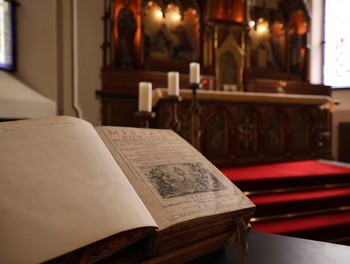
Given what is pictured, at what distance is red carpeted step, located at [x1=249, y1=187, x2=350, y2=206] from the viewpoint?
2.80 meters

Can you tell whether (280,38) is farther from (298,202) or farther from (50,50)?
(298,202)

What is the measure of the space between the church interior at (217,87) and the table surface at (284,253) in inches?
51.7

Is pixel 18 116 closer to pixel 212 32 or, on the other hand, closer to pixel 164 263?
pixel 164 263

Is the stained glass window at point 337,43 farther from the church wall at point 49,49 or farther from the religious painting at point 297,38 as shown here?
the church wall at point 49,49

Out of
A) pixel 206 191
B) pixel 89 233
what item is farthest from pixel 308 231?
pixel 89 233

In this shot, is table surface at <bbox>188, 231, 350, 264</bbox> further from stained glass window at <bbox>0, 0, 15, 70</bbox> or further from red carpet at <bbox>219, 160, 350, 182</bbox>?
stained glass window at <bbox>0, 0, 15, 70</bbox>

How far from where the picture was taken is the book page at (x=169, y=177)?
0.61 metres

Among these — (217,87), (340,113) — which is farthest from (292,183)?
(340,113)

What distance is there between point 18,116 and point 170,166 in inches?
145

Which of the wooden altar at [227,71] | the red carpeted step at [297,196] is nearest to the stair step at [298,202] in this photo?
the red carpeted step at [297,196]

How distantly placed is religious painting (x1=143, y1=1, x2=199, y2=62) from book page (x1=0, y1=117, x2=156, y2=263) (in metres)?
5.64

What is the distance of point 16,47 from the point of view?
4.54 meters

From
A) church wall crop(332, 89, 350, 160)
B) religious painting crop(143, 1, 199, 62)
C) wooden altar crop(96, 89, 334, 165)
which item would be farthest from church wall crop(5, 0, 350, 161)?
church wall crop(332, 89, 350, 160)

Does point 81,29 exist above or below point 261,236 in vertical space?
above
